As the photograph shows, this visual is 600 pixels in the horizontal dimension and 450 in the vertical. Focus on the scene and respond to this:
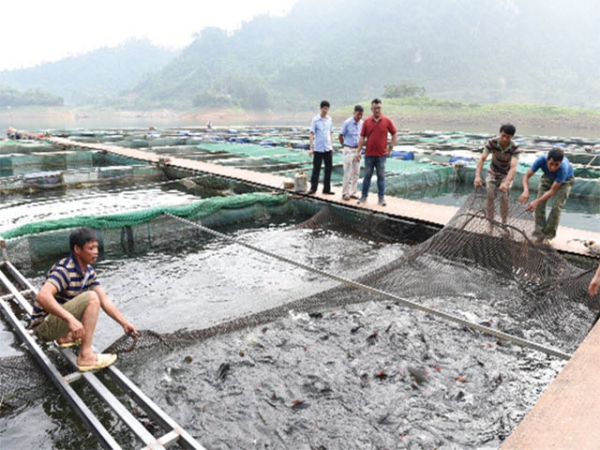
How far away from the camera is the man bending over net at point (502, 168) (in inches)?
228

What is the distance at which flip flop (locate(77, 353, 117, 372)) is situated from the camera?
3359 millimetres

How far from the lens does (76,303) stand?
3.29 metres

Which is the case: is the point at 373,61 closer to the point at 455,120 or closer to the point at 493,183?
the point at 455,120

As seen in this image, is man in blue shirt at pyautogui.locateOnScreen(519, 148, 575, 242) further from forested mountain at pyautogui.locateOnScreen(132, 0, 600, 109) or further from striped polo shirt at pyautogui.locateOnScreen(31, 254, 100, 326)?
forested mountain at pyautogui.locateOnScreen(132, 0, 600, 109)

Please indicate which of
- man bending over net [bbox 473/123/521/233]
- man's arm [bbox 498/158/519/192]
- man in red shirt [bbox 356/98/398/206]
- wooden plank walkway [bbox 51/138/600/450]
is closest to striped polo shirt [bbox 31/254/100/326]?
wooden plank walkway [bbox 51/138/600/450]

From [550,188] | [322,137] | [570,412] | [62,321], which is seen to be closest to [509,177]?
[550,188]

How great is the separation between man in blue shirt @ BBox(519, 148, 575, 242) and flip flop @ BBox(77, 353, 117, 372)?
5.00 metres

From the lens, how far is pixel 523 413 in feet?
11.2

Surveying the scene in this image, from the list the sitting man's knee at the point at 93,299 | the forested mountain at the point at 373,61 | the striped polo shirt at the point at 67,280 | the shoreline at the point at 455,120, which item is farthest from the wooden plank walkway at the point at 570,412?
the forested mountain at the point at 373,61

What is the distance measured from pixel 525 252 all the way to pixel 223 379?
393 centimetres

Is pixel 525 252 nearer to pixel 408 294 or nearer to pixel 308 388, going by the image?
pixel 408 294

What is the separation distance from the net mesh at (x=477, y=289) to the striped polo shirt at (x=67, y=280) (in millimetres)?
504

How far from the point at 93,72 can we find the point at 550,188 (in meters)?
177

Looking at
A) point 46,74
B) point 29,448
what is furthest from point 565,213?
point 46,74
